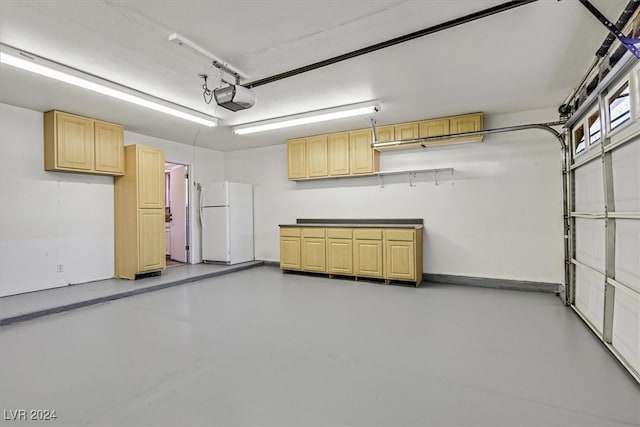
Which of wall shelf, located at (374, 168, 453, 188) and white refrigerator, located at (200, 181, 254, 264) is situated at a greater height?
wall shelf, located at (374, 168, 453, 188)

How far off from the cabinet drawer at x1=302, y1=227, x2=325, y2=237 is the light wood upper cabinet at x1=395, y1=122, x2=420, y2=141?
6.73 feet

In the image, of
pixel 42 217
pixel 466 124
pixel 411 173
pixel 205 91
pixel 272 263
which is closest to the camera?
pixel 205 91

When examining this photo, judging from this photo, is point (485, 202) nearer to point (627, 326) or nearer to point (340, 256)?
point (340, 256)

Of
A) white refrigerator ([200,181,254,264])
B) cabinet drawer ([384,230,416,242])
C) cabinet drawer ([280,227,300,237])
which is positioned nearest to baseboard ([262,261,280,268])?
white refrigerator ([200,181,254,264])

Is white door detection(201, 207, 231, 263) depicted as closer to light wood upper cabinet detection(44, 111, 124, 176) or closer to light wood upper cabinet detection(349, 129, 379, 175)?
light wood upper cabinet detection(44, 111, 124, 176)

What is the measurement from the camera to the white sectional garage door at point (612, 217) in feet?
7.42

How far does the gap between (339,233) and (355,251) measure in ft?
1.37

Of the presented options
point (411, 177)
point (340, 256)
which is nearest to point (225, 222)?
point (340, 256)

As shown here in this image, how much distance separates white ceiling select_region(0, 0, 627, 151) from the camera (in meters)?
2.45

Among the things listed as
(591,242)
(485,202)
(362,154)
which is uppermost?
(362,154)

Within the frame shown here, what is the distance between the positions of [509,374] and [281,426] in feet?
5.44

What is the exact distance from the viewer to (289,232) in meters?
6.09

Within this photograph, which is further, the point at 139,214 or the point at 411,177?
the point at 411,177

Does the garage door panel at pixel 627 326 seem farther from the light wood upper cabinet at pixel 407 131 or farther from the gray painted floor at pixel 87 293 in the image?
the gray painted floor at pixel 87 293
